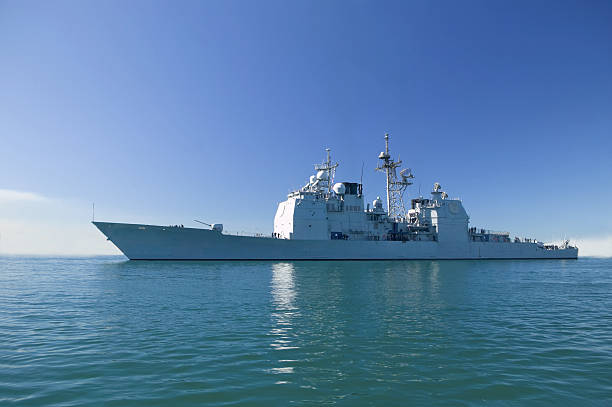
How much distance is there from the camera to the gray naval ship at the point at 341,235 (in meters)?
34.1

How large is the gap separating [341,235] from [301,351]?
32.9 meters

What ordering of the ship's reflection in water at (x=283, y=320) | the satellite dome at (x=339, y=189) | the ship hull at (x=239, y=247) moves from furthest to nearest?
the satellite dome at (x=339, y=189) → the ship hull at (x=239, y=247) → the ship's reflection in water at (x=283, y=320)

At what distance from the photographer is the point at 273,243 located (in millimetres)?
36094

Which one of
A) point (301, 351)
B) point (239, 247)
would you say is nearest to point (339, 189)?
point (239, 247)

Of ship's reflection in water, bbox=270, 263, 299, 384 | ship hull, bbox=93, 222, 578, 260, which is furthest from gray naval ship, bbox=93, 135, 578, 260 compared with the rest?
ship's reflection in water, bbox=270, 263, 299, 384

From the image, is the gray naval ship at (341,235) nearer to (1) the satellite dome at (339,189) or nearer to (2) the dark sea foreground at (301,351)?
(1) the satellite dome at (339,189)

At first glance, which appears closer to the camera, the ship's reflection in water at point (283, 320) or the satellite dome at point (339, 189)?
the ship's reflection in water at point (283, 320)

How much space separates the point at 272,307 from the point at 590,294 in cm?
1619

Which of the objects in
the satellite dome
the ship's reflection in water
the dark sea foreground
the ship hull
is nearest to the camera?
the dark sea foreground

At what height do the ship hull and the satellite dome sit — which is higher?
the satellite dome

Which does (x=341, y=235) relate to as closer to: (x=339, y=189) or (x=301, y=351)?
(x=339, y=189)

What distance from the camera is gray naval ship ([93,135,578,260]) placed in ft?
112

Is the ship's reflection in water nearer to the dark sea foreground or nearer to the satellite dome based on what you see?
the dark sea foreground

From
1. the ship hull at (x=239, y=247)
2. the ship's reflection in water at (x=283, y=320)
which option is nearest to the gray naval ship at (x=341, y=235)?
the ship hull at (x=239, y=247)
